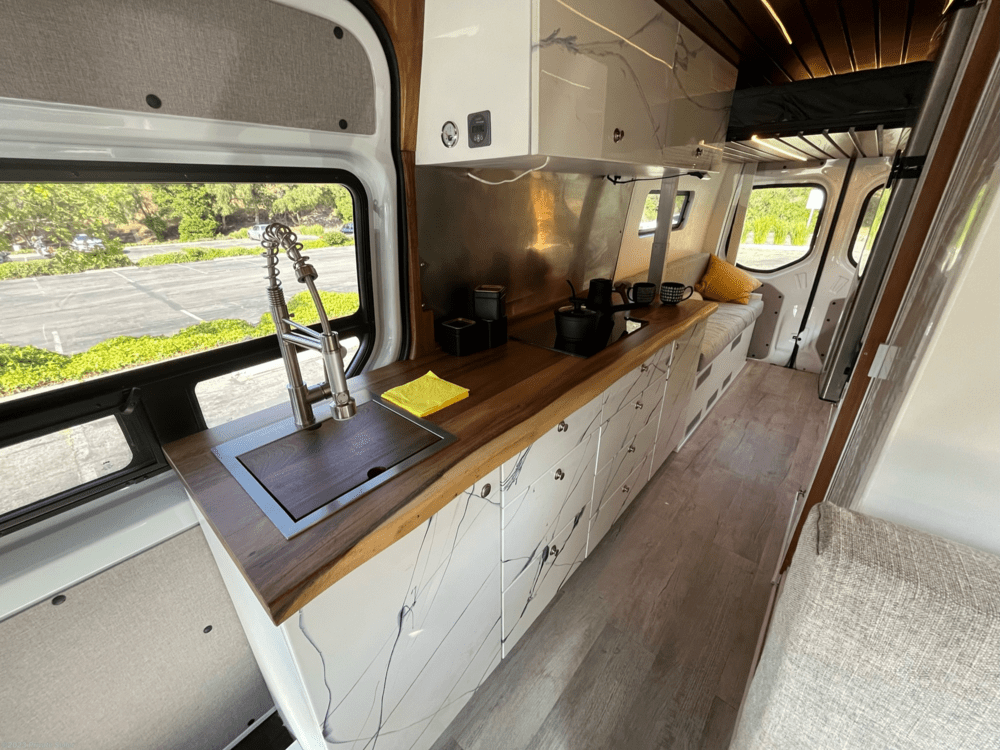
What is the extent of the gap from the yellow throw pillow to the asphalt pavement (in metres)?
4.11

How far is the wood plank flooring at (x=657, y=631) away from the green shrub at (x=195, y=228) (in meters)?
1.66

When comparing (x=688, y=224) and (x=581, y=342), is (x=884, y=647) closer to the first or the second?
(x=581, y=342)

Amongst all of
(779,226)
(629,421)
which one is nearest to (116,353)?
(629,421)

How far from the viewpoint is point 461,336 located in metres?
1.50

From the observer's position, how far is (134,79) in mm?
746

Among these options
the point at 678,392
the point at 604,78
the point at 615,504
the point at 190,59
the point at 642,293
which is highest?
the point at 604,78

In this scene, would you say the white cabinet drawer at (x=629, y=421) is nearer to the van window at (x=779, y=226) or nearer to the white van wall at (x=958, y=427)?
the white van wall at (x=958, y=427)

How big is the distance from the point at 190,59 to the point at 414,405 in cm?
91

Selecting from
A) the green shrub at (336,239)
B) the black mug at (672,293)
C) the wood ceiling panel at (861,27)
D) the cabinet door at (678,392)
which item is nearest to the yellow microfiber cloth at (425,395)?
the green shrub at (336,239)

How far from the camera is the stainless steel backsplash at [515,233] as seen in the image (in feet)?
4.85

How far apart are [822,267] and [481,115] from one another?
435cm

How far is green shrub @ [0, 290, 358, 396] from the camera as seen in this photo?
0.77 metres

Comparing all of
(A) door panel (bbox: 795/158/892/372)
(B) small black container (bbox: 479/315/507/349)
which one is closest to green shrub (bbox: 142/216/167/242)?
(B) small black container (bbox: 479/315/507/349)

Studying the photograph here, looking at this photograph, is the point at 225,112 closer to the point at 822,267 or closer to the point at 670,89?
the point at 670,89
